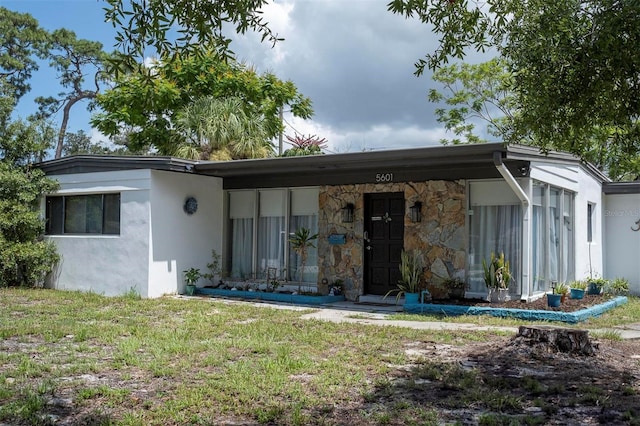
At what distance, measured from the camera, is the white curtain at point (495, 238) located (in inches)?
407

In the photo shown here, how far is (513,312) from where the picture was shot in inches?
364

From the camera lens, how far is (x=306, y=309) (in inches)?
410

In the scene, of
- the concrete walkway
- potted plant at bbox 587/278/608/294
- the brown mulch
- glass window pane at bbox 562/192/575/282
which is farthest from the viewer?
potted plant at bbox 587/278/608/294

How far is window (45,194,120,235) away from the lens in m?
12.3

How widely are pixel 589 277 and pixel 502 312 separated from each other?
4.62 metres

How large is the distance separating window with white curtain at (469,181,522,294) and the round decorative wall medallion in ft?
18.0

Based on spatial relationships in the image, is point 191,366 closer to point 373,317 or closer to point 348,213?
point 373,317

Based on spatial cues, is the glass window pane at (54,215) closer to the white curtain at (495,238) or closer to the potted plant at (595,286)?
the white curtain at (495,238)

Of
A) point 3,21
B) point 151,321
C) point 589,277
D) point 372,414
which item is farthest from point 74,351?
point 3,21

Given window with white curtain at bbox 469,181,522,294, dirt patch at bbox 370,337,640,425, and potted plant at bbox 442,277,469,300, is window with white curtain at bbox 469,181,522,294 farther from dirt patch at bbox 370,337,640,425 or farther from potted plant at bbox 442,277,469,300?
dirt patch at bbox 370,337,640,425

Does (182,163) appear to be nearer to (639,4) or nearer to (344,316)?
(344,316)

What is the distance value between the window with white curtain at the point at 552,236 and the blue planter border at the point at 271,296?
3.68m

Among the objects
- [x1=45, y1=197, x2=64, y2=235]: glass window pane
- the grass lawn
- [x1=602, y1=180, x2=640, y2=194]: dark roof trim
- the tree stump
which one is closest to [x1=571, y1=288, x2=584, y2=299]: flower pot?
the grass lawn

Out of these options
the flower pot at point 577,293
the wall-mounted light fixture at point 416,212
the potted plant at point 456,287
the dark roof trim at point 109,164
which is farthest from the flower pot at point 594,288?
the dark roof trim at point 109,164
